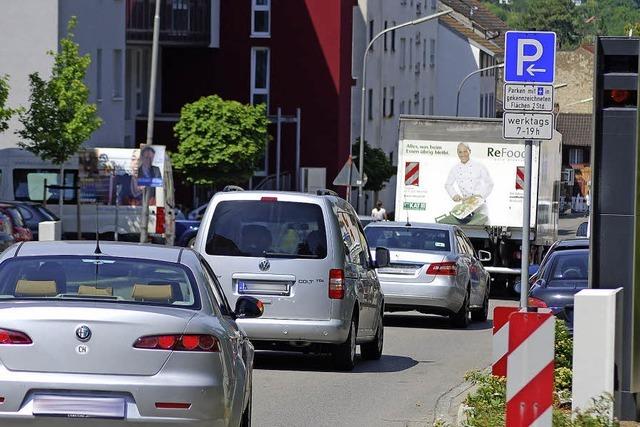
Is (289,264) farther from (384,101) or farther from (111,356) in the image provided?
(384,101)

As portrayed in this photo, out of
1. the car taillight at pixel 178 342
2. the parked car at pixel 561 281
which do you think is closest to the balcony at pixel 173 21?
the parked car at pixel 561 281

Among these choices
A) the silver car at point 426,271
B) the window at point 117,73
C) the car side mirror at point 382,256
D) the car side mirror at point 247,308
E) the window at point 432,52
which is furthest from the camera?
the window at point 432,52

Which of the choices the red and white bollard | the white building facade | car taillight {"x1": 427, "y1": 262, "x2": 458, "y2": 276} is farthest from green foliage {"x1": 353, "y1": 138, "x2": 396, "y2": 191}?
the red and white bollard

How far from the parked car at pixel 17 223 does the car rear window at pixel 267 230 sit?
1424 centimetres

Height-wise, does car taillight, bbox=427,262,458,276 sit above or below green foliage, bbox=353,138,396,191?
below

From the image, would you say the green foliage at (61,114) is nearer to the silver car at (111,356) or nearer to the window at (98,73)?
the window at (98,73)

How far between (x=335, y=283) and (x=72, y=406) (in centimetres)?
763

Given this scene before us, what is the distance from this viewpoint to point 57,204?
40.7 m

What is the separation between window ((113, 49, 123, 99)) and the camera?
51438 millimetres

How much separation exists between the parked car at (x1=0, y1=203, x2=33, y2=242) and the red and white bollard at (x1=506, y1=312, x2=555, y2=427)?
21948 mm

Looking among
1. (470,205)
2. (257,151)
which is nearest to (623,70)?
(470,205)

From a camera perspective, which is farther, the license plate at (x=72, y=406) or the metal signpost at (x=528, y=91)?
the metal signpost at (x=528, y=91)

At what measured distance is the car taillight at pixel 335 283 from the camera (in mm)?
15477

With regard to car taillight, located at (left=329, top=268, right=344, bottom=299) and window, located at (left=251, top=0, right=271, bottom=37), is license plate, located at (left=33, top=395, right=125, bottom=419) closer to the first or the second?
car taillight, located at (left=329, top=268, right=344, bottom=299)
